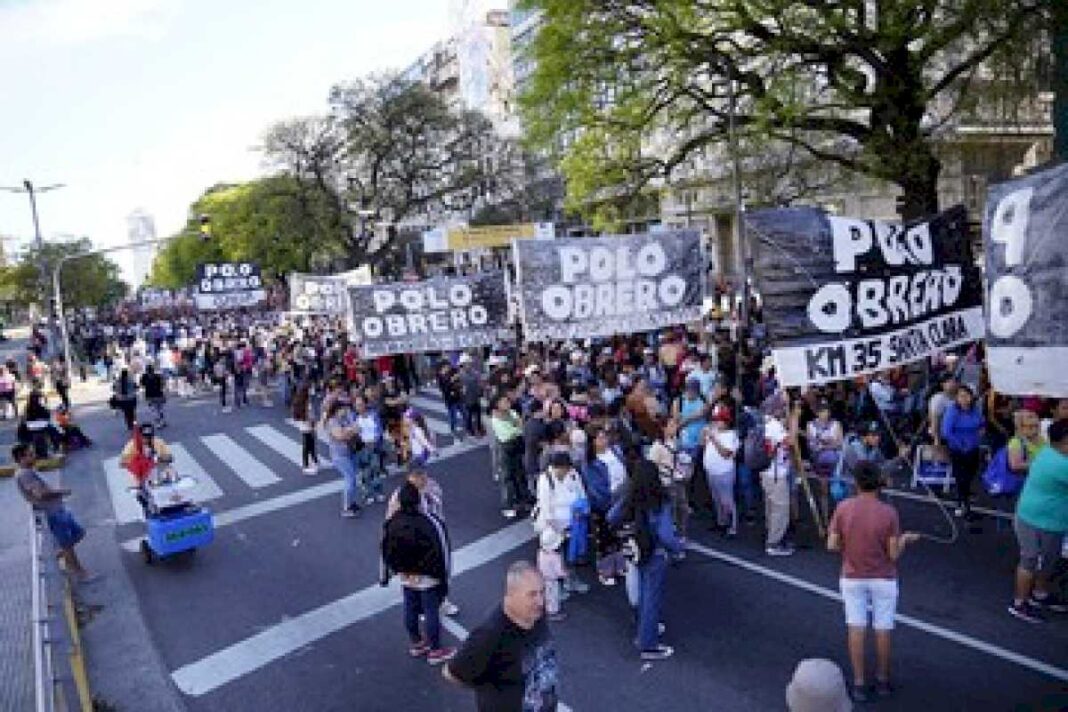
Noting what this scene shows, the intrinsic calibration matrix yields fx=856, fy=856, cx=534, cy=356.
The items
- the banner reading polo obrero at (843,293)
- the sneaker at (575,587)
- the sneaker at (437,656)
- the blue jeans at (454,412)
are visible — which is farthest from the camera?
the blue jeans at (454,412)

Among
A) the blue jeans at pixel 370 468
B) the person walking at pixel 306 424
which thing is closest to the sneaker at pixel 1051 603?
the blue jeans at pixel 370 468

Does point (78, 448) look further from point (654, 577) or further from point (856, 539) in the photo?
point (856, 539)

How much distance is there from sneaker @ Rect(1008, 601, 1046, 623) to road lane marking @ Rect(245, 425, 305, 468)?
11090 millimetres

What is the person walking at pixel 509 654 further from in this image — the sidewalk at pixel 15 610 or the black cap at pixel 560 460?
the sidewalk at pixel 15 610

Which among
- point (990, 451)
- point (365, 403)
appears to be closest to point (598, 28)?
point (365, 403)

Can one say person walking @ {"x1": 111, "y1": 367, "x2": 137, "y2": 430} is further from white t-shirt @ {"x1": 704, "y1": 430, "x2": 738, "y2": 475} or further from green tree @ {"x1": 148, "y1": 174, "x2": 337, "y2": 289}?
white t-shirt @ {"x1": 704, "y1": 430, "x2": 738, "y2": 475}

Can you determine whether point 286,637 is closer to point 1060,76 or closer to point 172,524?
point 172,524

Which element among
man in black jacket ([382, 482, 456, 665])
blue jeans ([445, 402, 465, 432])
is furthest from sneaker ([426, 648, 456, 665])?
blue jeans ([445, 402, 465, 432])

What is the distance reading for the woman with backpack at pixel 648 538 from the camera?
20.5ft

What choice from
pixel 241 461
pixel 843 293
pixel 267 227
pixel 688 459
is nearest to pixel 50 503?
pixel 241 461

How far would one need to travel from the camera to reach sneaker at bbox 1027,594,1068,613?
6.68 m

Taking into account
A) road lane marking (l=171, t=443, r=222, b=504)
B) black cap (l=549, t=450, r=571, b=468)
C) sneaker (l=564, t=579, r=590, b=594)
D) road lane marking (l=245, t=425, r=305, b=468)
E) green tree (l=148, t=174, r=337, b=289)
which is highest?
green tree (l=148, t=174, r=337, b=289)

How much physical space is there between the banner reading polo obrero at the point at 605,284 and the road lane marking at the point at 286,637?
401 cm

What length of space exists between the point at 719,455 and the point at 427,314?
728 cm
